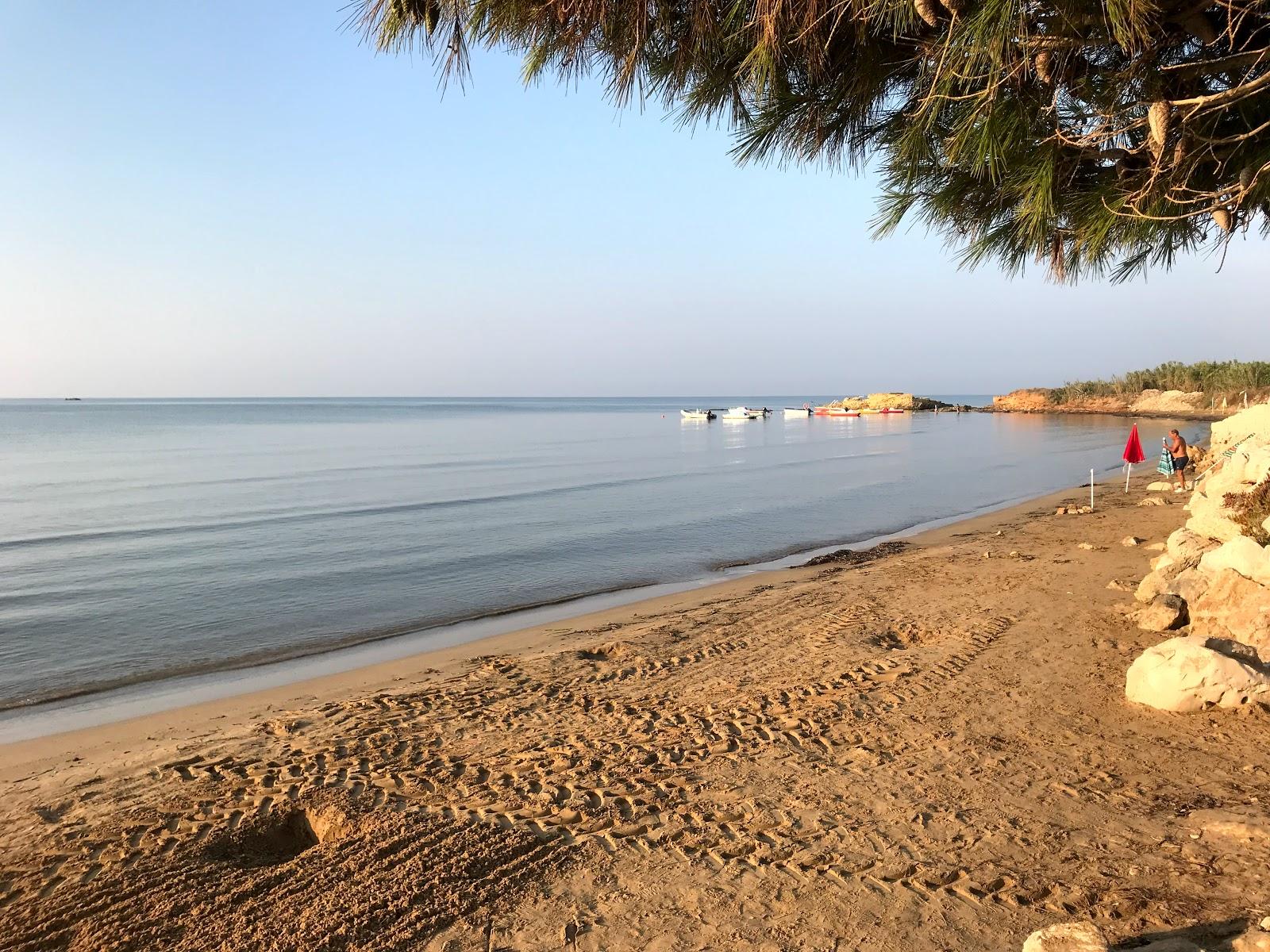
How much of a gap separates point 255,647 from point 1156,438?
48677 mm

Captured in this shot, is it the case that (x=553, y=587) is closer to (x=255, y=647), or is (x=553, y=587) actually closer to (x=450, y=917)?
(x=255, y=647)

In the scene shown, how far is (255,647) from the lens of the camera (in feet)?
32.0

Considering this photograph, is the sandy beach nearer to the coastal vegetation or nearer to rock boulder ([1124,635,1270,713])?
rock boulder ([1124,635,1270,713])

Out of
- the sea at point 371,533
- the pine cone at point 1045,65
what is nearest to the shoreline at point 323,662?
the sea at point 371,533

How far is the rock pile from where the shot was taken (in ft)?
18.2

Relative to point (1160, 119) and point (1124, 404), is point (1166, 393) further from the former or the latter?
point (1160, 119)

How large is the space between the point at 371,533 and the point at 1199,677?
621 inches

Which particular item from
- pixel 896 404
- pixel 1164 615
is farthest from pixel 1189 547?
pixel 896 404

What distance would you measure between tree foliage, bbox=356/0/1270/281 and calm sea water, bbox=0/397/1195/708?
26.3 feet

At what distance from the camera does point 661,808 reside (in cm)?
470

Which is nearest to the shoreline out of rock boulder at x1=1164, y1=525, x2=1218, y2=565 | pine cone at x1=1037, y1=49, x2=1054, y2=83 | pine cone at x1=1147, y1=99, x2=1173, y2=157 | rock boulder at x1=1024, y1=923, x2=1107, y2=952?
rock boulder at x1=1164, y1=525, x2=1218, y2=565

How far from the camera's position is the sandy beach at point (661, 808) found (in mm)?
3607

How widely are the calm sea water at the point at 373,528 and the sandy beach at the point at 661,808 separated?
357 centimetres

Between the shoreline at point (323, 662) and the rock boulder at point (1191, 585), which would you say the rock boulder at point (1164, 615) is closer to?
the rock boulder at point (1191, 585)
